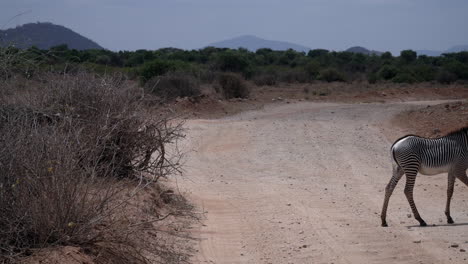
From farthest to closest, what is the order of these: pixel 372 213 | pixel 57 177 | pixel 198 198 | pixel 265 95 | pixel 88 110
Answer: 1. pixel 265 95
2. pixel 198 198
3. pixel 372 213
4. pixel 88 110
5. pixel 57 177

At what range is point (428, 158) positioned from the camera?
9930mm

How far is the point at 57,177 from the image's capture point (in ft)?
18.7

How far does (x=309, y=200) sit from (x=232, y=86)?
2340 cm

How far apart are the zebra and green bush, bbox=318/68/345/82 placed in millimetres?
41281

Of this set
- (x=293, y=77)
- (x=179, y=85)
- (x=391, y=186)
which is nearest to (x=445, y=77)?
(x=293, y=77)

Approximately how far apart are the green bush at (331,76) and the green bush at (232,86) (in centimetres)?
1797

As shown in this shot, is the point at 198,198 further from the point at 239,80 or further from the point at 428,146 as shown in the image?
the point at 239,80

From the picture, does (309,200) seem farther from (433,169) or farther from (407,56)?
(407,56)

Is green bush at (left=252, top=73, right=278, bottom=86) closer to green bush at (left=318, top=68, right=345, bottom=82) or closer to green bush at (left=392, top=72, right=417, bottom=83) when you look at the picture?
green bush at (left=318, top=68, right=345, bottom=82)

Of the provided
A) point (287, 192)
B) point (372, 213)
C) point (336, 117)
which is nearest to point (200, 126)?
point (336, 117)

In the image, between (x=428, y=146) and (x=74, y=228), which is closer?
(x=74, y=228)

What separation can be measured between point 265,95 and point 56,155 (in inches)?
1253

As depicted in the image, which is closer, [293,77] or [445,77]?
[445,77]

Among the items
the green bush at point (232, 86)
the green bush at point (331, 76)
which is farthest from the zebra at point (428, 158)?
the green bush at point (331, 76)
